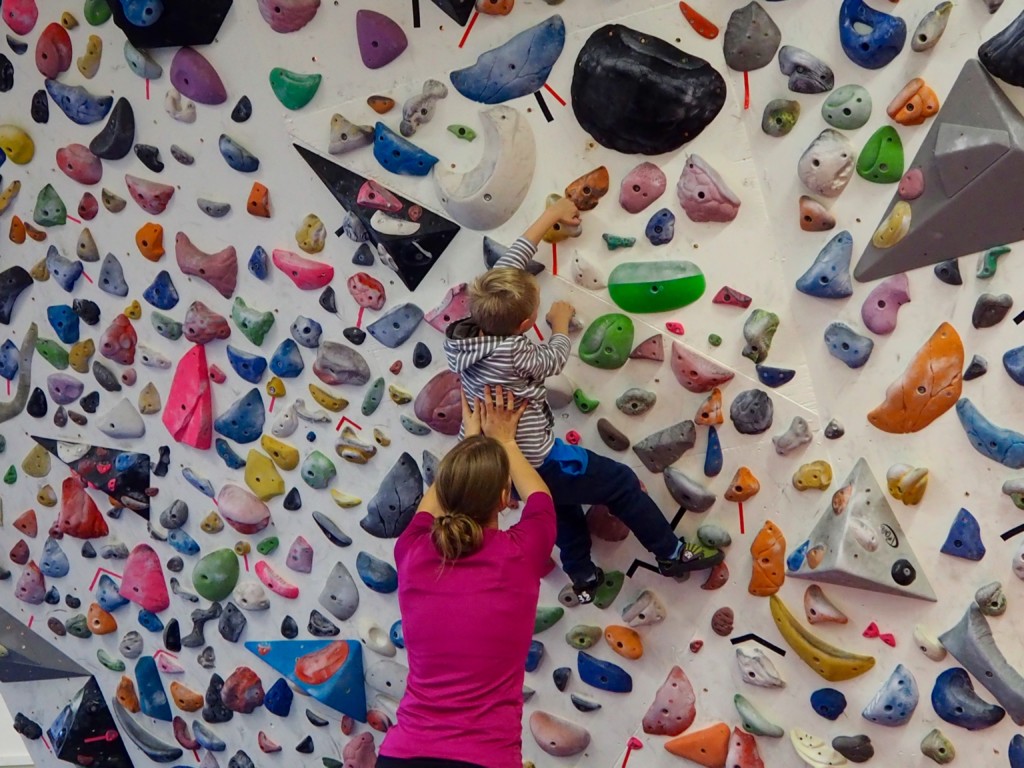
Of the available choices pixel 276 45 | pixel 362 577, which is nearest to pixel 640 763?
A: pixel 362 577

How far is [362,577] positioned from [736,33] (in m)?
1.75

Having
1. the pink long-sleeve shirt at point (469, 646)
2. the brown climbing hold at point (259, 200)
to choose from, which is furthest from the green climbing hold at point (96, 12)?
the pink long-sleeve shirt at point (469, 646)

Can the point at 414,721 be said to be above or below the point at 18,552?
above

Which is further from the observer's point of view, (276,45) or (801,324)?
(276,45)

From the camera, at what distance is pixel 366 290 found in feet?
9.97

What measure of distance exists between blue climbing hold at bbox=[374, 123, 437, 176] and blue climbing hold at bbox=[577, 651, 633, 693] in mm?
1338

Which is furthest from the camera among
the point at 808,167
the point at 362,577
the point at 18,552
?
the point at 18,552

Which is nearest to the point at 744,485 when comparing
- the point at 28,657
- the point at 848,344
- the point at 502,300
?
the point at 848,344

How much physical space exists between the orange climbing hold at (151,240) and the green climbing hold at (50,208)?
0.91 feet

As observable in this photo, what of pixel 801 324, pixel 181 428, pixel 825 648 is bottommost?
pixel 181 428

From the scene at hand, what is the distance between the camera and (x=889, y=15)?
8.02ft

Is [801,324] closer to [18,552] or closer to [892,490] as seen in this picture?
[892,490]

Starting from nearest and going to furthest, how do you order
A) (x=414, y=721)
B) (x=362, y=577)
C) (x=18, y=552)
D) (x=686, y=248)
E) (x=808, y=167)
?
(x=414, y=721)
(x=808, y=167)
(x=686, y=248)
(x=362, y=577)
(x=18, y=552)

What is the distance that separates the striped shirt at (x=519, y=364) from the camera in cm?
260
